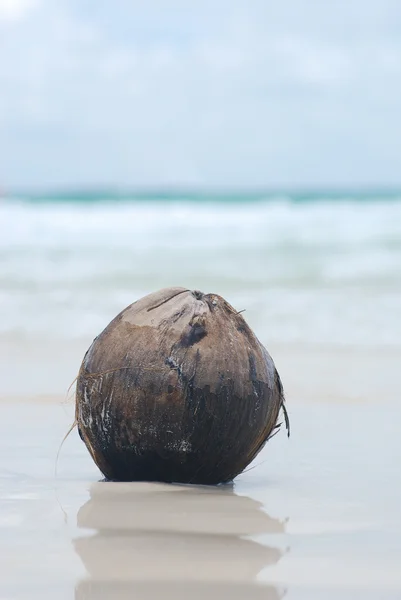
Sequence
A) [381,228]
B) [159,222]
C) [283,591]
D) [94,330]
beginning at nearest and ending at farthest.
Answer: [283,591] → [94,330] → [381,228] → [159,222]

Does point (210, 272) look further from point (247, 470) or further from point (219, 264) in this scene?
point (247, 470)

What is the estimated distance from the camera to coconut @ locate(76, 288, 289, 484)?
4555mm

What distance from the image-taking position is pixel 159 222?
24156 mm

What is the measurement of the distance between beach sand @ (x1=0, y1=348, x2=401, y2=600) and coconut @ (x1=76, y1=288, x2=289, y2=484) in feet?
0.47

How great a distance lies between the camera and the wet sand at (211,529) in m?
3.45

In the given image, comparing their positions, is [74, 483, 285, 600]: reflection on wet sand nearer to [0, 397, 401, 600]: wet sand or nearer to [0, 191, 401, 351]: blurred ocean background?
[0, 397, 401, 600]: wet sand

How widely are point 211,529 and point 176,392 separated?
24.3 inches

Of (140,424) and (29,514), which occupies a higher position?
(140,424)

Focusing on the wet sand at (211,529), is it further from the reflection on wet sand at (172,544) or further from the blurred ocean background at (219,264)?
the blurred ocean background at (219,264)

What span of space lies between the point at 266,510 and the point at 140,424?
595 millimetres

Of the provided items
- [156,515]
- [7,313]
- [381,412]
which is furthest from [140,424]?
[7,313]

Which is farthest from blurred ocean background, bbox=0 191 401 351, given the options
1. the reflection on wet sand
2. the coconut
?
the reflection on wet sand

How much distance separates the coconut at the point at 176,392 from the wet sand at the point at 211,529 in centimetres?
14

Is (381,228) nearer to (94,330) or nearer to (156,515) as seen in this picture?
(94,330)
